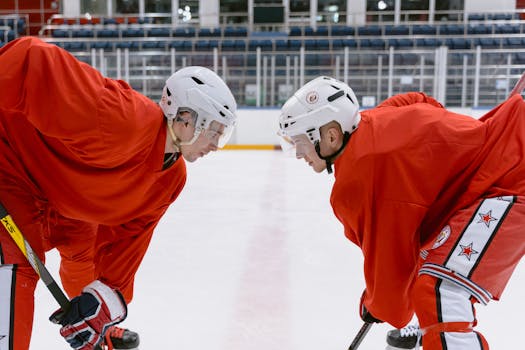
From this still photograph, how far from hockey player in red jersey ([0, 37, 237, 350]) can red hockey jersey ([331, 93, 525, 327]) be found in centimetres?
41

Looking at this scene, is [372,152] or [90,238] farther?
[90,238]

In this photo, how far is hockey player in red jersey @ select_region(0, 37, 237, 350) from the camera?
1.25m

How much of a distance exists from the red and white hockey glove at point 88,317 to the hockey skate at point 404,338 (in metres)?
0.89

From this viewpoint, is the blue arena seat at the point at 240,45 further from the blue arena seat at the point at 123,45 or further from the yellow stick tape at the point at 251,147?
the yellow stick tape at the point at 251,147

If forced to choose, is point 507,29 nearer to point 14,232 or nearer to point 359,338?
point 359,338

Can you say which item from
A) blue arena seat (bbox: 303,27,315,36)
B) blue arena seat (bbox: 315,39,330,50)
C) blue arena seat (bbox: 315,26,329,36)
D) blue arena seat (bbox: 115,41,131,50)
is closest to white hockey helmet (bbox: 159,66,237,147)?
blue arena seat (bbox: 315,39,330,50)

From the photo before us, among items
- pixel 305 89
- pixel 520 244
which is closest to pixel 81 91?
pixel 305 89

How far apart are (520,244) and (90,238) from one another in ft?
4.13

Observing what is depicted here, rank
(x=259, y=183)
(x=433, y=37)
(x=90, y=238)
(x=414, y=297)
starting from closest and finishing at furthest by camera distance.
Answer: (x=414, y=297)
(x=90, y=238)
(x=259, y=183)
(x=433, y=37)

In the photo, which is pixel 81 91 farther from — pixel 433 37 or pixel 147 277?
pixel 433 37

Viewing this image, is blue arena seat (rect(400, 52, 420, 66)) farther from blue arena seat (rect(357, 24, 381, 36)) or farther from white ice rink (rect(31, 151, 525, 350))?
white ice rink (rect(31, 151, 525, 350))

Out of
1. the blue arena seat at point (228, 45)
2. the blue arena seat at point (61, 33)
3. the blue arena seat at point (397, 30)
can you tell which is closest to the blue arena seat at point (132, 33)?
the blue arena seat at point (61, 33)

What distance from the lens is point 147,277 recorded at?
8.14ft

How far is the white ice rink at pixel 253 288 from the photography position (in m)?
1.86
